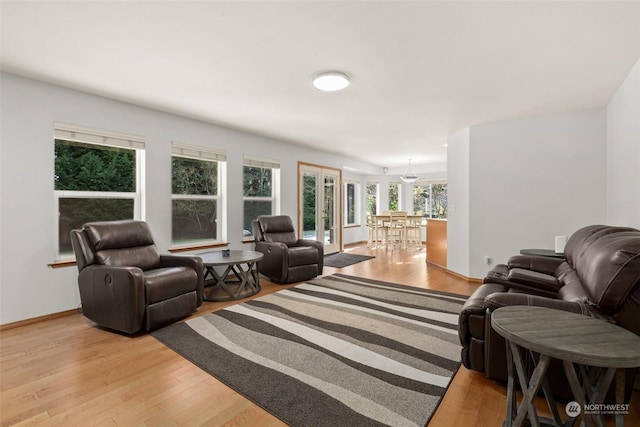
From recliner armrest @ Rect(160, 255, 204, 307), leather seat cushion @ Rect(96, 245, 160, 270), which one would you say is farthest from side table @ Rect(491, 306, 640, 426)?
leather seat cushion @ Rect(96, 245, 160, 270)

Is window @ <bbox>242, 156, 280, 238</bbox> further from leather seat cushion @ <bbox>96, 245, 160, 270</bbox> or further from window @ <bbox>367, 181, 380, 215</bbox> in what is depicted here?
window @ <bbox>367, 181, 380, 215</bbox>

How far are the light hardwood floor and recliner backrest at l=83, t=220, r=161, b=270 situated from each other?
690mm

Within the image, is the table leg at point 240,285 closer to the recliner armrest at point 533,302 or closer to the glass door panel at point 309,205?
the glass door panel at point 309,205

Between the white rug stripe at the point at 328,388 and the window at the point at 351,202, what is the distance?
6324mm

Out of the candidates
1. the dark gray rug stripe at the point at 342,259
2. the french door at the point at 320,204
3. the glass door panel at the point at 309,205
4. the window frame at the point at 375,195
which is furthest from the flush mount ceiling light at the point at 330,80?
the window frame at the point at 375,195

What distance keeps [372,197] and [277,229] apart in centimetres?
515

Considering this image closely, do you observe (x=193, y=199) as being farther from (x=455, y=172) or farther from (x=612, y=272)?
(x=612, y=272)

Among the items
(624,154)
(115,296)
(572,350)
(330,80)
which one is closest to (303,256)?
(115,296)

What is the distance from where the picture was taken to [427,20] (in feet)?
6.55

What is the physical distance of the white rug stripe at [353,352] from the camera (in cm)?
203

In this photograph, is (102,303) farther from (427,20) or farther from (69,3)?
(427,20)

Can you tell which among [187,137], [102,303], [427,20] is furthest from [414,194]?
[102,303]

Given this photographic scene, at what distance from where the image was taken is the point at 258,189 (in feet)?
18.0

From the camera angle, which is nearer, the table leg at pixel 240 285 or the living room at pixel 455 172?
the living room at pixel 455 172
